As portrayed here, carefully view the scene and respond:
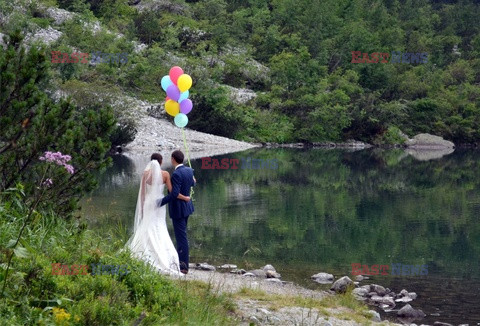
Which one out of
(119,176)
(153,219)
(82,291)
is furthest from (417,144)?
(82,291)

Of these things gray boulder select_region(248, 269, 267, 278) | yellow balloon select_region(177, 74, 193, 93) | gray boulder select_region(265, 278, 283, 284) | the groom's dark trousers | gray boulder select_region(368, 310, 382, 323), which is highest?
yellow balloon select_region(177, 74, 193, 93)

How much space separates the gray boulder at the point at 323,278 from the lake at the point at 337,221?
0.51ft

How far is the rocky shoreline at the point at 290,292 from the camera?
8.86m

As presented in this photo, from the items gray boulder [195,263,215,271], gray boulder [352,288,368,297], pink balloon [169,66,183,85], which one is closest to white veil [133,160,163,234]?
pink balloon [169,66,183,85]

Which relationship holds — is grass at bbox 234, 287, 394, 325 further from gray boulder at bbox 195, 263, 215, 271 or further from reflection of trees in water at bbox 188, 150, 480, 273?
reflection of trees in water at bbox 188, 150, 480, 273

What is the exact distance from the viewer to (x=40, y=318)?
555 cm

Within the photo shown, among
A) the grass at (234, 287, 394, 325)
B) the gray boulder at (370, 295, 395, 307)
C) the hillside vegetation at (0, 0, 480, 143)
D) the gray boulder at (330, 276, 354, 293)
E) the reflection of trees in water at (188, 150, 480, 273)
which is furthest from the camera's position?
the hillside vegetation at (0, 0, 480, 143)

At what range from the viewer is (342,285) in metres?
12.6

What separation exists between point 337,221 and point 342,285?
326 inches

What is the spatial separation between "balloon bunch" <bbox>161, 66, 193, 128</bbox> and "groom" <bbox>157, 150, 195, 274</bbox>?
2864 mm

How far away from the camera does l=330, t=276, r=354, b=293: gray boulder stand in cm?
1248

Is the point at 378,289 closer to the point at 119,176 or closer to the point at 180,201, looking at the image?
the point at 180,201

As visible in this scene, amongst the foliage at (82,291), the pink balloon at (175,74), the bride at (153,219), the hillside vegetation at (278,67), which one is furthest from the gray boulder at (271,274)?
the hillside vegetation at (278,67)

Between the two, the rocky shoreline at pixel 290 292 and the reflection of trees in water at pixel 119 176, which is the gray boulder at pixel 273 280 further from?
the reflection of trees in water at pixel 119 176
